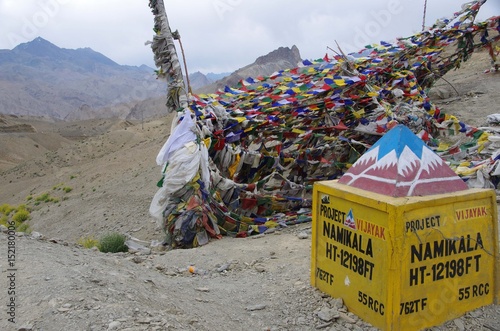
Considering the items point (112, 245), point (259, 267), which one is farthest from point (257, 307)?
point (112, 245)

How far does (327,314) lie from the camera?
371cm

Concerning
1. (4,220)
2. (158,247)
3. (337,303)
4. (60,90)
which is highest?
(60,90)

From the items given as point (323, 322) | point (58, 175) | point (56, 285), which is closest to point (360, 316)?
point (323, 322)

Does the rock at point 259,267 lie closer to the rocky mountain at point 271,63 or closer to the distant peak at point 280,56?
the rocky mountain at point 271,63

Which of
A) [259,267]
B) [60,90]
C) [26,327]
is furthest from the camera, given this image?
[60,90]

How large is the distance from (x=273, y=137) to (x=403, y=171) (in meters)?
5.38

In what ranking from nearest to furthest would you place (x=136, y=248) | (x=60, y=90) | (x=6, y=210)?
(x=136, y=248), (x=6, y=210), (x=60, y=90)

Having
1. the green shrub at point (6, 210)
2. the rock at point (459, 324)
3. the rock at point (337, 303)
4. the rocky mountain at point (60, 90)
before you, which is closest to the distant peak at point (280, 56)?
the rocky mountain at point (60, 90)

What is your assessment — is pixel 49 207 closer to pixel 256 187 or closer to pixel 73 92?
pixel 256 187

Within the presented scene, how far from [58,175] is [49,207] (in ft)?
29.2

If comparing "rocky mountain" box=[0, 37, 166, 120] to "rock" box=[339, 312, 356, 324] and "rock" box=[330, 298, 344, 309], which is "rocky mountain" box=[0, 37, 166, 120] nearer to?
"rock" box=[330, 298, 344, 309]

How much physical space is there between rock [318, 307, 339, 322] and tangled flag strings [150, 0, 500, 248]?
11.5 feet

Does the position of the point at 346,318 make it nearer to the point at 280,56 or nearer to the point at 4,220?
the point at 4,220

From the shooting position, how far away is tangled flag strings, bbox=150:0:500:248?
7.16 meters
